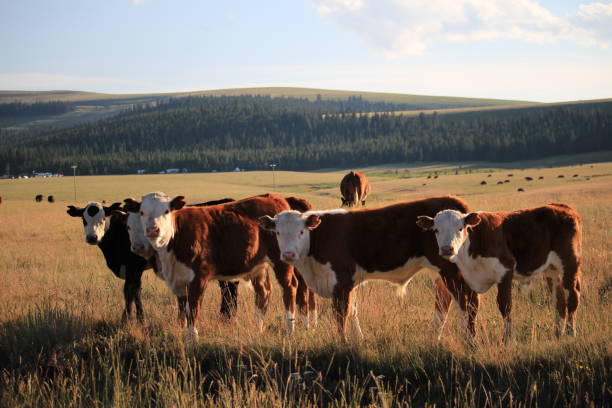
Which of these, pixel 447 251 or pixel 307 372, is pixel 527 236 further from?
pixel 307 372

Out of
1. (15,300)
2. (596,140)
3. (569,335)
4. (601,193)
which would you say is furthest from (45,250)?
(596,140)

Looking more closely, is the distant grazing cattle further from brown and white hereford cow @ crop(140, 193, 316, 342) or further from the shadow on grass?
the shadow on grass

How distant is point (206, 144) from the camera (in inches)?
7677

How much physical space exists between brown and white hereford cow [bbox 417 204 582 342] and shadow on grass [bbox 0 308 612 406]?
4.07 ft

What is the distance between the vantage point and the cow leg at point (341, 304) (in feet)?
23.2

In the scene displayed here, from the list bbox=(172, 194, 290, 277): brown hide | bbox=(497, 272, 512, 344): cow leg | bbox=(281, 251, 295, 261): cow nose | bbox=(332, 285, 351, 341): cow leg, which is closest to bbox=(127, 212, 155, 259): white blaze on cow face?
bbox=(172, 194, 290, 277): brown hide

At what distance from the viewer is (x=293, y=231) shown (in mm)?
7293

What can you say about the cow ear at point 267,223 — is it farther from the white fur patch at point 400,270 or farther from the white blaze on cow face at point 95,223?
the white blaze on cow face at point 95,223

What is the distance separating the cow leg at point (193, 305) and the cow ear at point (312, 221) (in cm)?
165

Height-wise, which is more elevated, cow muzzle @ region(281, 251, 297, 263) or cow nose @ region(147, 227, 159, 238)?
cow nose @ region(147, 227, 159, 238)

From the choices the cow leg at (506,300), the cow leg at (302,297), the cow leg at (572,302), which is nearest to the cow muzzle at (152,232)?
the cow leg at (302,297)

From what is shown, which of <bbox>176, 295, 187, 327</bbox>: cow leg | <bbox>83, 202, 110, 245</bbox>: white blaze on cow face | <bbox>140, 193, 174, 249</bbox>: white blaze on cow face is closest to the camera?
<bbox>140, 193, 174, 249</bbox>: white blaze on cow face

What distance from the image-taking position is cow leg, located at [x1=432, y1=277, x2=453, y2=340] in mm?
7312

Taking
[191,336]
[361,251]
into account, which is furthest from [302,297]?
[191,336]
